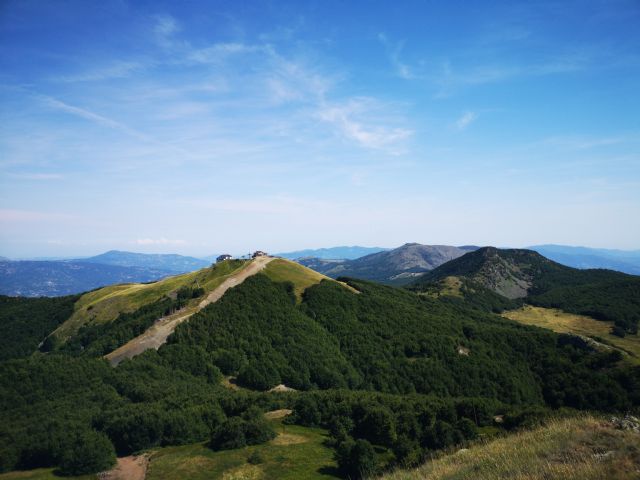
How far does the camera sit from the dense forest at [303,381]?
180ft

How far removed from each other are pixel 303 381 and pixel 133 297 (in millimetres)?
74122

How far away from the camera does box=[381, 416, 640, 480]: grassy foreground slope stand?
14.4m

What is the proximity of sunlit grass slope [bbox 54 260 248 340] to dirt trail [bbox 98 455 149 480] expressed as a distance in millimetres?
68280

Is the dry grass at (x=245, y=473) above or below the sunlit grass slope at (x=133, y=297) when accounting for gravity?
below

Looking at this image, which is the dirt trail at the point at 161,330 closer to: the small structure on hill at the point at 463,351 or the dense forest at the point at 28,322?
the dense forest at the point at 28,322

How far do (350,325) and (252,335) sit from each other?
31.3 meters

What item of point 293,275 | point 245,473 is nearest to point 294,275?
point 293,275

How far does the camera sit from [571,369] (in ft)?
359

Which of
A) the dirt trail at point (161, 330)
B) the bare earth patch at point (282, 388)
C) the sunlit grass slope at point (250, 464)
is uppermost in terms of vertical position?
the dirt trail at point (161, 330)

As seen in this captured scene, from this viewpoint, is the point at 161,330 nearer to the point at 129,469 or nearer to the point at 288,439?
the point at 129,469

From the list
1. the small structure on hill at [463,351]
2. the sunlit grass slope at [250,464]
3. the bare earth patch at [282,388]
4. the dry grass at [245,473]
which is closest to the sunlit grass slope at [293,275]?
the bare earth patch at [282,388]

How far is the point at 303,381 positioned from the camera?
91875 mm

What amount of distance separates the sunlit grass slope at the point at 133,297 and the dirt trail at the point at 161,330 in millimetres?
3667

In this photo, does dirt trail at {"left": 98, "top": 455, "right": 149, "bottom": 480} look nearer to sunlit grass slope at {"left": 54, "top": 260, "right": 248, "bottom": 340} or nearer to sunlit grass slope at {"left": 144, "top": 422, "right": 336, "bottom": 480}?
sunlit grass slope at {"left": 144, "top": 422, "right": 336, "bottom": 480}
